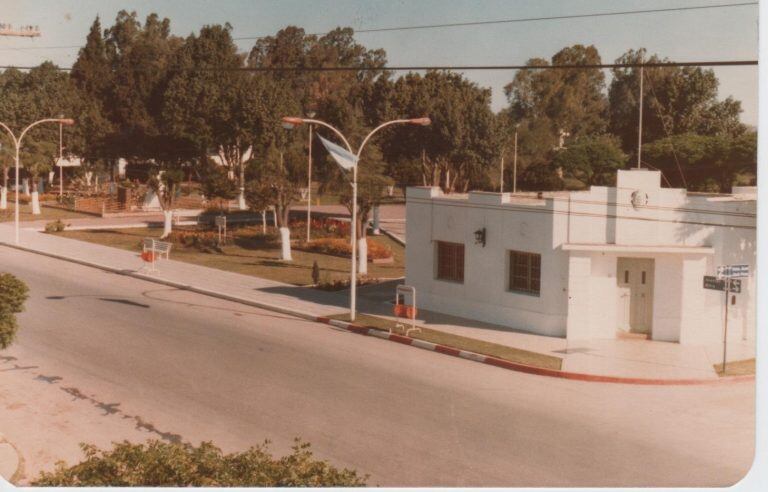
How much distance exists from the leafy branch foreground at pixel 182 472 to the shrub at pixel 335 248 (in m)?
21.6

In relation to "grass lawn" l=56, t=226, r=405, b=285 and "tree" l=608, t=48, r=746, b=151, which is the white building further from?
"grass lawn" l=56, t=226, r=405, b=285

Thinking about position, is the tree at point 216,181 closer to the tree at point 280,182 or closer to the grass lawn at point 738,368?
the tree at point 280,182

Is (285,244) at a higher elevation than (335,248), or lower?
higher

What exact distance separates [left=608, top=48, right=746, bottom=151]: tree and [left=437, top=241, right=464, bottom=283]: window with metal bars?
644 cm

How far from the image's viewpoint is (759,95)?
12.6 meters

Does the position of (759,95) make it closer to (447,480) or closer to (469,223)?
(447,480)

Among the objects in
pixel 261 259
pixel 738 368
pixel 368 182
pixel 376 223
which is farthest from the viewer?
pixel 376 223

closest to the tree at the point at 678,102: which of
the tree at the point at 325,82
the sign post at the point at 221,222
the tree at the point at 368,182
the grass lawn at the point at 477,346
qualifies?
the grass lawn at the point at 477,346

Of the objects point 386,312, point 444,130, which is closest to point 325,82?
point 444,130

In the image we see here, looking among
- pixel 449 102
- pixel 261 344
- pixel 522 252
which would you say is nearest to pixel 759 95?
pixel 522 252

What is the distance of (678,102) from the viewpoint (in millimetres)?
22469

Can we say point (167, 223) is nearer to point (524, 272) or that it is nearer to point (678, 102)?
point (524, 272)

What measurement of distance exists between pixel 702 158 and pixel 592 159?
1111 cm

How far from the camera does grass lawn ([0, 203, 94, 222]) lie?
40.1 meters
